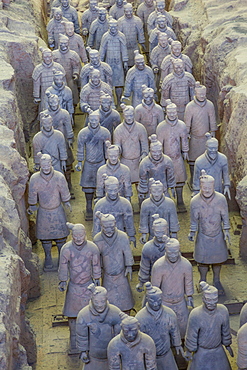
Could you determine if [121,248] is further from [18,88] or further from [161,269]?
[18,88]

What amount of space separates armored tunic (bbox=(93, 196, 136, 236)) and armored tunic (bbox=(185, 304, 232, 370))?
6.21 feet

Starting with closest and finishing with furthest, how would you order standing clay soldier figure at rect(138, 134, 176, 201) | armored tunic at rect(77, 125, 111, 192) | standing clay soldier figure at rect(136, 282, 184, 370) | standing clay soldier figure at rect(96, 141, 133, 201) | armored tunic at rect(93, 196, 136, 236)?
standing clay soldier figure at rect(136, 282, 184, 370) < armored tunic at rect(93, 196, 136, 236) < standing clay soldier figure at rect(96, 141, 133, 201) < standing clay soldier figure at rect(138, 134, 176, 201) < armored tunic at rect(77, 125, 111, 192)

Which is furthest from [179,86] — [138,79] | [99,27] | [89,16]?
[89,16]

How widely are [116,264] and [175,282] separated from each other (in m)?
0.73

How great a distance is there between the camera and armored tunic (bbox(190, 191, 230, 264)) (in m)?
9.70

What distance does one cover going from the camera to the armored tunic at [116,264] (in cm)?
915

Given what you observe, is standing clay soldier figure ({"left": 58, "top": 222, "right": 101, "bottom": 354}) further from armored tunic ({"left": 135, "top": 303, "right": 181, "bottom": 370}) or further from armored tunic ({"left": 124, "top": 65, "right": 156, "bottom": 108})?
armored tunic ({"left": 124, "top": 65, "right": 156, "bottom": 108})

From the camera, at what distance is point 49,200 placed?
10484 millimetres

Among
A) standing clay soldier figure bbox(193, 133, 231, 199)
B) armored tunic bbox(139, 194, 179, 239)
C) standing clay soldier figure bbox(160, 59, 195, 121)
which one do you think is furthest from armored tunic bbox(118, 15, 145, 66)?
armored tunic bbox(139, 194, 179, 239)

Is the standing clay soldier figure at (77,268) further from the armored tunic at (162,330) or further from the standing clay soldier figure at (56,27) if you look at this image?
the standing clay soldier figure at (56,27)

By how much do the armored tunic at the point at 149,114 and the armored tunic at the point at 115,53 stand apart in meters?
2.29

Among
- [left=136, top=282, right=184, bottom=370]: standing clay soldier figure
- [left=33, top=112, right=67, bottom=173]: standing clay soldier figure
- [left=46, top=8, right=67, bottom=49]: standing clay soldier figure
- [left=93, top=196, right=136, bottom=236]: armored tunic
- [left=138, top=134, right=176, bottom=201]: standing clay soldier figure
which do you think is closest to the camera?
[left=136, top=282, right=184, bottom=370]: standing clay soldier figure

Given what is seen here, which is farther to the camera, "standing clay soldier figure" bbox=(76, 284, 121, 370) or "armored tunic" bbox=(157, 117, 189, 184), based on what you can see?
"armored tunic" bbox=(157, 117, 189, 184)

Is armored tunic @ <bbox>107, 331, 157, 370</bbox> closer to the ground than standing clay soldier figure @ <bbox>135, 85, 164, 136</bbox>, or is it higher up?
closer to the ground
